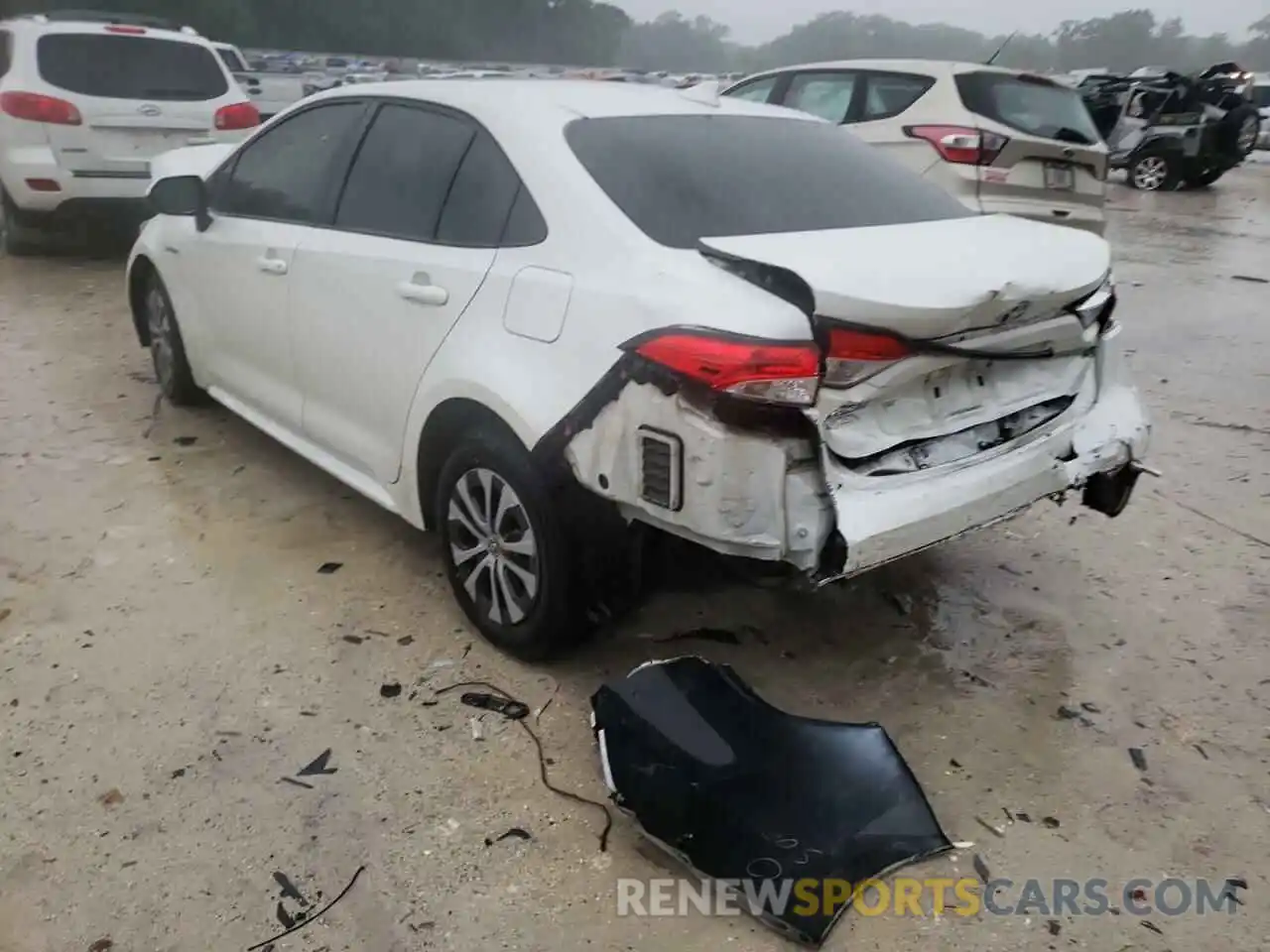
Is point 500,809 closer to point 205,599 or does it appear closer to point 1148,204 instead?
point 205,599

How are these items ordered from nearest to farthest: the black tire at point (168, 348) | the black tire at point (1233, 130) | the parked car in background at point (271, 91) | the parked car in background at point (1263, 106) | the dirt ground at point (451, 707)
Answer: the dirt ground at point (451, 707), the black tire at point (168, 348), the black tire at point (1233, 130), the parked car in background at point (271, 91), the parked car in background at point (1263, 106)

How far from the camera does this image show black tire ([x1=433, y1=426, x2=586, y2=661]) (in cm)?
290

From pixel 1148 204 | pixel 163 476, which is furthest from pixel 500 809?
pixel 1148 204

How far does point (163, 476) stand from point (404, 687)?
6.68 feet

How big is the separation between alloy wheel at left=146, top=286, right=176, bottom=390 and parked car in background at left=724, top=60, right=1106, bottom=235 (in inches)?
193

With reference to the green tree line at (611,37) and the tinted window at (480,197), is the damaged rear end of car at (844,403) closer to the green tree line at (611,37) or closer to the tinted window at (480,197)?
the tinted window at (480,197)

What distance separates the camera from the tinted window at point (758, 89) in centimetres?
901

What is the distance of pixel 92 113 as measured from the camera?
765cm

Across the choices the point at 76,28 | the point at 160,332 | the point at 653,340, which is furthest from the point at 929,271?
the point at 76,28

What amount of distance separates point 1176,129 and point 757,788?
55.2ft

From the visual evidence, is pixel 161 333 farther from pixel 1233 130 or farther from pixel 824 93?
pixel 1233 130

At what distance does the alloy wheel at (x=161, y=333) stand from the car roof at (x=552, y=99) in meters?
1.77

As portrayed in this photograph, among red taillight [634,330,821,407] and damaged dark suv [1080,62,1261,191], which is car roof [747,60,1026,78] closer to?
red taillight [634,330,821,407]

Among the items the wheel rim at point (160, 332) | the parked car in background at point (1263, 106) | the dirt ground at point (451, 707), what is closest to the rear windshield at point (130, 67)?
the wheel rim at point (160, 332)
